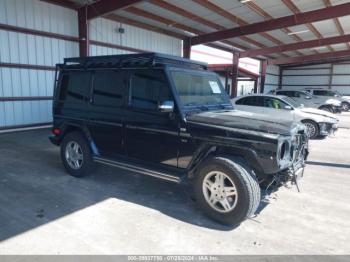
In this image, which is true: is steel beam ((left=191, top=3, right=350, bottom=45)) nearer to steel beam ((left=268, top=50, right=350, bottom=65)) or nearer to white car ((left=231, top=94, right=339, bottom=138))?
white car ((left=231, top=94, right=339, bottom=138))

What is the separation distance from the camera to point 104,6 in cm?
1009

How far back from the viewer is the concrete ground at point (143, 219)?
10.0ft

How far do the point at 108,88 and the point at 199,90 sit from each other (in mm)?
1497

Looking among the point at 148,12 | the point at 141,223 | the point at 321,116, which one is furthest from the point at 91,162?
the point at 148,12

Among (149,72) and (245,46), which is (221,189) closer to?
(149,72)

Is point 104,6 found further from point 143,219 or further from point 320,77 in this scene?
point 320,77

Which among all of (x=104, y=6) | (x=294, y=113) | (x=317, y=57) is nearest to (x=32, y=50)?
(x=104, y=6)

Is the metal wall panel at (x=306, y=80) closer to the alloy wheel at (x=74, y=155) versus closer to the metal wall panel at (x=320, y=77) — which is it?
the metal wall panel at (x=320, y=77)

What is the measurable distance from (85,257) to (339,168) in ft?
18.6

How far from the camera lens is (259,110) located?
32.6ft

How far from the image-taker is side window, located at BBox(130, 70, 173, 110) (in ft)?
13.2

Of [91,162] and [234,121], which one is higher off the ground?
[234,121]

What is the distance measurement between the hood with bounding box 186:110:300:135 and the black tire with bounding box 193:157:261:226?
0.43m

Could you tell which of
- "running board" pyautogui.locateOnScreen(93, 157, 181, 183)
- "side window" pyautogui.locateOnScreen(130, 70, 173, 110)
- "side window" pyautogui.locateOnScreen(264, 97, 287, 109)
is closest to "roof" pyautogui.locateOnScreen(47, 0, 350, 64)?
"side window" pyautogui.locateOnScreen(264, 97, 287, 109)
